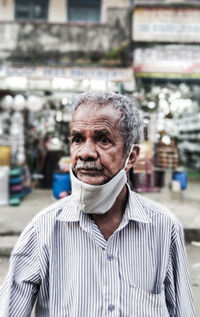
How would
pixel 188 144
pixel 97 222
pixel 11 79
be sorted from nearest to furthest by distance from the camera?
pixel 97 222
pixel 11 79
pixel 188 144

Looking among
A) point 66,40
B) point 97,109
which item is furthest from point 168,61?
point 97,109

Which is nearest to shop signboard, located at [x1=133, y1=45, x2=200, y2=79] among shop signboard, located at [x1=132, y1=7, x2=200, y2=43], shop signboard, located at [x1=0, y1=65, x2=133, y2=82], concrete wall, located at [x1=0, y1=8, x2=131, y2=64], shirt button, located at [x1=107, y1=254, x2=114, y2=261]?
shop signboard, located at [x1=132, y1=7, x2=200, y2=43]

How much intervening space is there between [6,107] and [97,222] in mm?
6109

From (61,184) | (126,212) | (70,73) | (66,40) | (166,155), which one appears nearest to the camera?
(126,212)

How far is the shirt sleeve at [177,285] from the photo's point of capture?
1320mm

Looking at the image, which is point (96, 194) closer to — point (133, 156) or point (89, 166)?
point (89, 166)

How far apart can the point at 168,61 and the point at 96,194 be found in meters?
6.17

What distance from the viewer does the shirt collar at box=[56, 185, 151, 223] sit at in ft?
4.18

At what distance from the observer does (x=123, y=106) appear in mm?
1261

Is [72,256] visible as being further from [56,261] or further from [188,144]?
[188,144]

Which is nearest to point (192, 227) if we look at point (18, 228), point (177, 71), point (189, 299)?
point (18, 228)

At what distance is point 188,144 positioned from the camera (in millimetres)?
11508

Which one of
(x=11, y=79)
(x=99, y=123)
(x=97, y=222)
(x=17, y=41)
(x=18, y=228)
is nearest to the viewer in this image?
(x=99, y=123)

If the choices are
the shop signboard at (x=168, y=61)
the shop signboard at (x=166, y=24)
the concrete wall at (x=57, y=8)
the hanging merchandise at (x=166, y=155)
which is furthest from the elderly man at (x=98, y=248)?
the concrete wall at (x=57, y=8)
